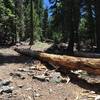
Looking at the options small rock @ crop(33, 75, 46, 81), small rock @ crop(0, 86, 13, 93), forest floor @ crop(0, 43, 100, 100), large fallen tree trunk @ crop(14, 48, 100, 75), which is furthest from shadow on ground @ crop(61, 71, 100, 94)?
small rock @ crop(0, 86, 13, 93)

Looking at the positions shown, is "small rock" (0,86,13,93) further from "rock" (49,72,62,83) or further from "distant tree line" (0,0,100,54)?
"distant tree line" (0,0,100,54)

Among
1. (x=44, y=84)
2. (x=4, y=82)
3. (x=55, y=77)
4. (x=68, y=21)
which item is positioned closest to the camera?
(x=4, y=82)

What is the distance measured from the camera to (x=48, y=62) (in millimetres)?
16953

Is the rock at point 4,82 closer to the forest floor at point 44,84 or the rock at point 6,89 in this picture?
the forest floor at point 44,84

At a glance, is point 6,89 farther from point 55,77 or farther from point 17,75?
point 55,77

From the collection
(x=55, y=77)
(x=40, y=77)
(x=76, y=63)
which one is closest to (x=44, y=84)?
(x=40, y=77)

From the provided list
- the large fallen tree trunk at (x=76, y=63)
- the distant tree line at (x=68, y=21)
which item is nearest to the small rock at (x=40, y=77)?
the large fallen tree trunk at (x=76, y=63)

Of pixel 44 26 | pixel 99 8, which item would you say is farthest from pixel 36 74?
pixel 44 26

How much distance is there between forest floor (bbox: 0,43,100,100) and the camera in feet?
40.0

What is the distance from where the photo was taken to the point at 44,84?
1382cm

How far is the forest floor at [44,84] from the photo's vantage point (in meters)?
12.2

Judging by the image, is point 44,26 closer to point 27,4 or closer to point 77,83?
point 27,4

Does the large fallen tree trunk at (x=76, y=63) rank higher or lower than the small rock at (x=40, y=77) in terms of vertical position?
higher

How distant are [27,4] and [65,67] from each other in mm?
42520
